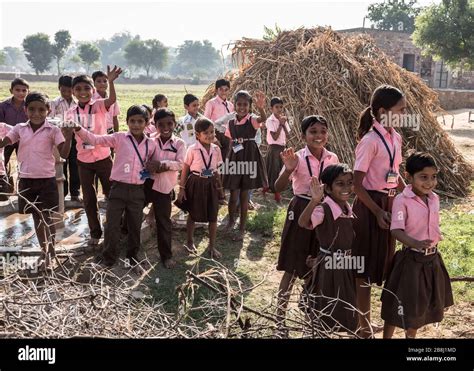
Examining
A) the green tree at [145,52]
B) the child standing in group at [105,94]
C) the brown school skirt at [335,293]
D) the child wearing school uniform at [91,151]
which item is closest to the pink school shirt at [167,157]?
the child wearing school uniform at [91,151]

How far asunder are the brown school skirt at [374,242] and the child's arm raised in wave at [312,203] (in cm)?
39

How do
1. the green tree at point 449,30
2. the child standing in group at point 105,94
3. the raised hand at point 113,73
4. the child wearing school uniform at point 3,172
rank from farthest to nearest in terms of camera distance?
the green tree at point 449,30, the child standing in group at point 105,94, the raised hand at point 113,73, the child wearing school uniform at point 3,172

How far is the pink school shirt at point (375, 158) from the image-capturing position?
3.45 m

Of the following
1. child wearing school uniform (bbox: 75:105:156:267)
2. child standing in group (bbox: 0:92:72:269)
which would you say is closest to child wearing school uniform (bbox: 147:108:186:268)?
child wearing school uniform (bbox: 75:105:156:267)

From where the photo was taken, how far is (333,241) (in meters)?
3.22

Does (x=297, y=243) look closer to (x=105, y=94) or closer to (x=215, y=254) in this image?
(x=215, y=254)

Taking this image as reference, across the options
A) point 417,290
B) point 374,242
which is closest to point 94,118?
point 374,242

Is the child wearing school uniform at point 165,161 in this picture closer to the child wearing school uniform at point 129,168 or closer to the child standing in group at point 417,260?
the child wearing school uniform at point 129,168

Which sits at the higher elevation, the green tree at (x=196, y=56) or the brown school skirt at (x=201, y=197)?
the green tree at (x=196, y=56)

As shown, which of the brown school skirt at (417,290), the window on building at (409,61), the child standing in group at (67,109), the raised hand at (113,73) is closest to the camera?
the brown school skirt at (417,290)

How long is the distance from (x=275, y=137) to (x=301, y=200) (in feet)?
12.9

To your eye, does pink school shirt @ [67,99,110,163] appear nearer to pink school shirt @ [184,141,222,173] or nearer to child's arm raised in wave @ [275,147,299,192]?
pink school shirt @ [184,141,222,173]
